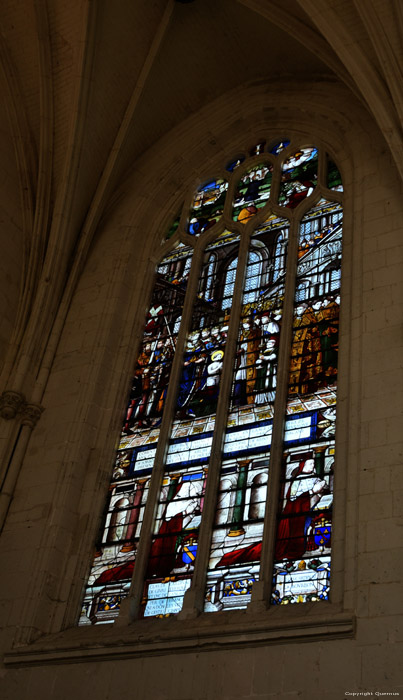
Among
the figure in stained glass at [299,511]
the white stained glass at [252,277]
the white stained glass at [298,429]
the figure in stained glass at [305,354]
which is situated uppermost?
the white stained glass at [252,277]

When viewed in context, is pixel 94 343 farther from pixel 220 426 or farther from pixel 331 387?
pixel 331 387

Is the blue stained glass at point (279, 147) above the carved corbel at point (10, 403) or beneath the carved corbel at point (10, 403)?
above

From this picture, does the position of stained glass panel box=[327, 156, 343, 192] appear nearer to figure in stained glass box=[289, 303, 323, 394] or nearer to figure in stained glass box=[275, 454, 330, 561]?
figure in stained glass box=[289, 303, 323, 394]

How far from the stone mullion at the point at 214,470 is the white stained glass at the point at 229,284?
0.14 metres

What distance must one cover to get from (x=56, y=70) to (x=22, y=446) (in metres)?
4.94

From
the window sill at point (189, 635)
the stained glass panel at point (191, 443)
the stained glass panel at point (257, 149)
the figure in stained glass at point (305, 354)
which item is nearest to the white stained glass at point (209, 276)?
the stained glass panel at point (191, 443)

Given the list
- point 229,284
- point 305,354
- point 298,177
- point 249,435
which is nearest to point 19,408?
point 249,435

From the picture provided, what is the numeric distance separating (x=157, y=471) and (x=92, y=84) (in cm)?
522

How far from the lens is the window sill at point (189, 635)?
6.64 m

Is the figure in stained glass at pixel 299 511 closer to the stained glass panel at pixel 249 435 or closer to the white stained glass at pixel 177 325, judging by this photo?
the stained glass panel at pixel 249 435

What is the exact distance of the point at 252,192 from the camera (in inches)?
448

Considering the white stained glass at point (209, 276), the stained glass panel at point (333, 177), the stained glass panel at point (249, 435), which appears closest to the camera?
the stained glass panel at point (249, 435)

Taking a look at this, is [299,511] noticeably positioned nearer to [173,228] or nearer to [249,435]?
[249,435]

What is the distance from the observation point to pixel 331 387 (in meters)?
8.50
